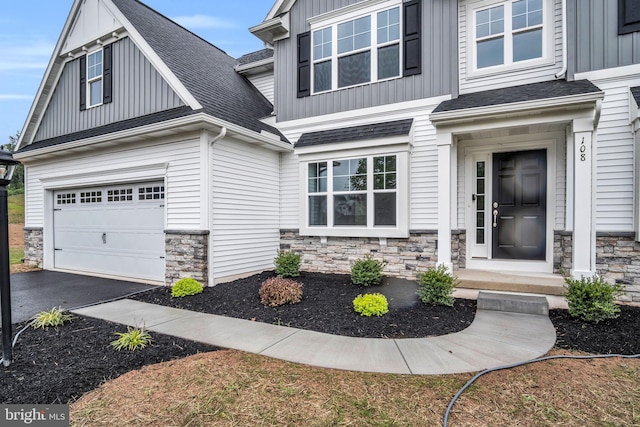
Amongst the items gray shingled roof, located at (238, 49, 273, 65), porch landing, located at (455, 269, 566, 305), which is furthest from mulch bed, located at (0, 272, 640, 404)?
gray shingled roof, located at (238, 49, 273, 65)

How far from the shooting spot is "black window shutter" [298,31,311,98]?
785cm

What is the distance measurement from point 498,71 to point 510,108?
147 cm

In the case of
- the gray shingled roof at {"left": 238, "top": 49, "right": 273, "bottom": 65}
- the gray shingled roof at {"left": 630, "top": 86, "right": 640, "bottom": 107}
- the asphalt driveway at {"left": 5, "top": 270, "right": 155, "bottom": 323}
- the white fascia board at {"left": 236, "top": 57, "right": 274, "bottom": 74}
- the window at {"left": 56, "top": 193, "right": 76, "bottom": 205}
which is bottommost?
the asphalt driveway at {"left": 5, "top": 270, "right": 155, "bottom": 323}

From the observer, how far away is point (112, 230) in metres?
7.69

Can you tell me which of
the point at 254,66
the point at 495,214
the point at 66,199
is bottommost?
the point at 495,214

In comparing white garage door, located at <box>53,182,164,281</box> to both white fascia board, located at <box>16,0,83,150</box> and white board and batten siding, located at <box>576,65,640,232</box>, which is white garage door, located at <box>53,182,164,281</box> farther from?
white board and batten siding, located at <box>576,65,640,232</box>

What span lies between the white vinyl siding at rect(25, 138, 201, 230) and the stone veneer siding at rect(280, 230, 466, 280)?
262 cm

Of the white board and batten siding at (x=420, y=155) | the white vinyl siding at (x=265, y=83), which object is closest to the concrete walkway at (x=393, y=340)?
the white board and batten siding at (x=420, y=155)

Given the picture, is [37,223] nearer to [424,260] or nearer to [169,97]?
[169,97]

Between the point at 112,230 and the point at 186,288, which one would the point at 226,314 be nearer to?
the point at 186,288

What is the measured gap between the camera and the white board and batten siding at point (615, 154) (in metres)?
5.18

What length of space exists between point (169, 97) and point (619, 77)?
27.1 feet

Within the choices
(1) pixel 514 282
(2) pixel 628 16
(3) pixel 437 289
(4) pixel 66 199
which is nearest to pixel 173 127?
(4) pixel 66 199

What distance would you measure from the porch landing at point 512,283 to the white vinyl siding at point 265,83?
7.28m
